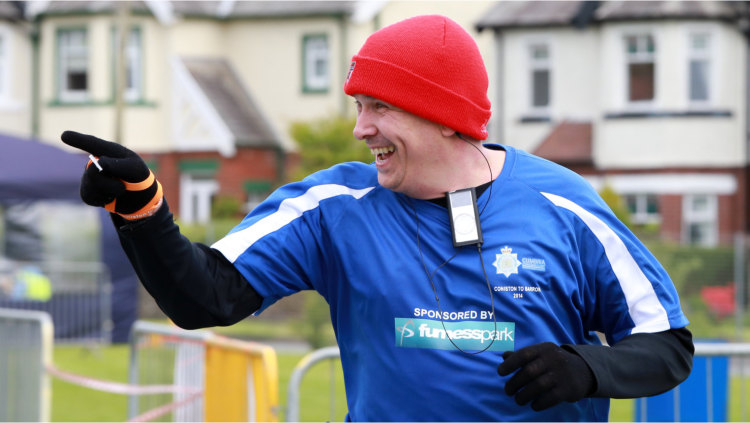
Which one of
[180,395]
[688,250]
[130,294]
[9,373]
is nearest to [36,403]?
[9,373]

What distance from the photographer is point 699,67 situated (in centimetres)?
2267

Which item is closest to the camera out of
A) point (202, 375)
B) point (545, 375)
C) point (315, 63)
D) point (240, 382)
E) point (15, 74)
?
point (545, 375)

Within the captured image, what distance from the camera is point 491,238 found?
9.49 ft

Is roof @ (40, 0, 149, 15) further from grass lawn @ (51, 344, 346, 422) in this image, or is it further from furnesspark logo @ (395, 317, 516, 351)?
furnesspark logo @ (395, 317, 516, 351)

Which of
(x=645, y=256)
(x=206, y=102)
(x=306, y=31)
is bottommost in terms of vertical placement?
(x=645, y=256)

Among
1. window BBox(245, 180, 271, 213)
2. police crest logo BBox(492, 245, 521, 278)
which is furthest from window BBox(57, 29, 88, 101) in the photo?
police crest logo BBox(492, 245, 521, 278)

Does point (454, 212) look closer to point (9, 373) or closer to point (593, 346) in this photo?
point (593, 346)

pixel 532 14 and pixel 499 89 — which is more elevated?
pixel 532 14

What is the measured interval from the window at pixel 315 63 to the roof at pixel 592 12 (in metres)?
3.91

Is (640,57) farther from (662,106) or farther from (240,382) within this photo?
(240,382)

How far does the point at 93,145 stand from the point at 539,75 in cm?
2221

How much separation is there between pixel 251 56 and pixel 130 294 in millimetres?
11293

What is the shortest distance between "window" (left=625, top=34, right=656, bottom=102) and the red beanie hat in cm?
2057

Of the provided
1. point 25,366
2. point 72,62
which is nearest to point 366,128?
point 25,366
